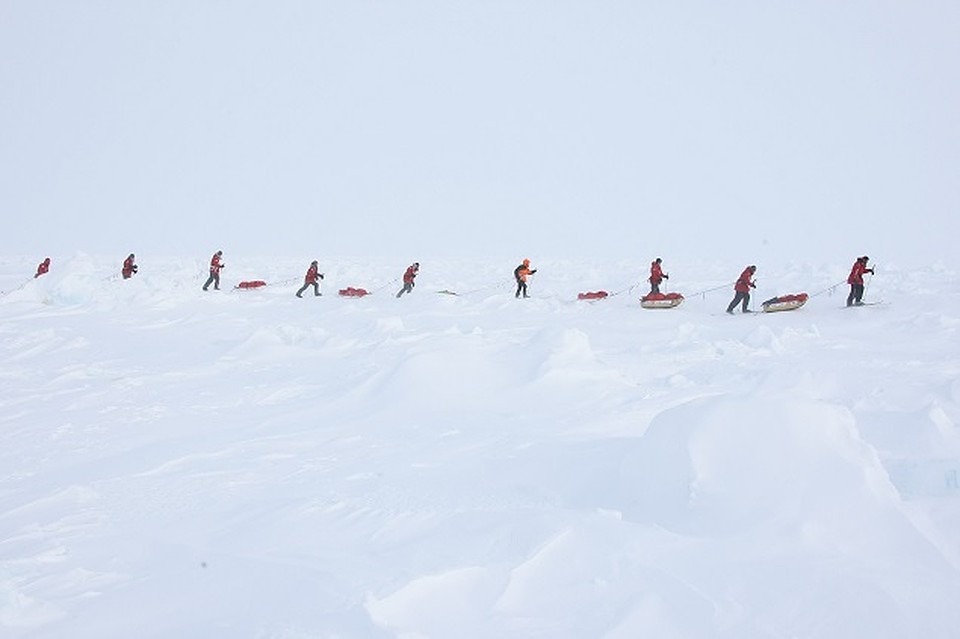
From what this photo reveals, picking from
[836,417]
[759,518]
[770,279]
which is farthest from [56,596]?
[770,279]

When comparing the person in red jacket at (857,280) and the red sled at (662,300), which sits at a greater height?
the person in red jacket at (857,280)

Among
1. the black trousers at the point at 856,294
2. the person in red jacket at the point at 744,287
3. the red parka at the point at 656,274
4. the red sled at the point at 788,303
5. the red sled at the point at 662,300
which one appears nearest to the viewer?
the black trousers at the point at 856,294

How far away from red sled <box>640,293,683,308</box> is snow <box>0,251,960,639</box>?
5.30m

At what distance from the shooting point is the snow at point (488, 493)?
346 centimetres

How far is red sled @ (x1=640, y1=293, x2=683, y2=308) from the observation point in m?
16.3

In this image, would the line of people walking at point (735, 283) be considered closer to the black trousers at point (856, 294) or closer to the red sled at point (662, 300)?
the black trousers at point (856, 294)

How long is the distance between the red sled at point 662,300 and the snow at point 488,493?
17.4ft

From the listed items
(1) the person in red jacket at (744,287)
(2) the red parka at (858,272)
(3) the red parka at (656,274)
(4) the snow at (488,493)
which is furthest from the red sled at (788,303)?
(4) the snow at (488,493)

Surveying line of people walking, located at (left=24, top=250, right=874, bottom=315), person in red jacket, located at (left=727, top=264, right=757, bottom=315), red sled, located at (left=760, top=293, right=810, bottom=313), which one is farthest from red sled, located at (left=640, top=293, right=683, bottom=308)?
red sled, located at (left=760, top=293, right=810, bottom=313)

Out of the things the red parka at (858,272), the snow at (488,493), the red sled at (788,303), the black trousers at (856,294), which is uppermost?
the red parka at (858,272)

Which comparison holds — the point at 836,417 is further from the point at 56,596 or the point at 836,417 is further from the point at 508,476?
the point at 56,596

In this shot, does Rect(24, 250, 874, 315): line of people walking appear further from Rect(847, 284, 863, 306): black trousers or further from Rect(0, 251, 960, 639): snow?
Rect(0, 251, 960, 639): snow

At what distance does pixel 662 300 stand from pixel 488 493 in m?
12.1

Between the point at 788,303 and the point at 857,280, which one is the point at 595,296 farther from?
the point at 857,280
